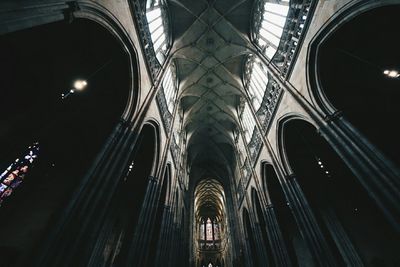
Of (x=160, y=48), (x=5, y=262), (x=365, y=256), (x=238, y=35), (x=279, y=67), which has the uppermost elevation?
(x=238, y=35)

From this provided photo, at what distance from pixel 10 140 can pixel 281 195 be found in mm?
14166

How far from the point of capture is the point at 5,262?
19.2ft

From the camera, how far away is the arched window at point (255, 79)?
12289mm

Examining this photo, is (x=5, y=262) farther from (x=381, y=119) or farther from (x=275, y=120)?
(x=381, y=119)

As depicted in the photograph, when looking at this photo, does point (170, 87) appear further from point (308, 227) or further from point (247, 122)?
point (308, 227)

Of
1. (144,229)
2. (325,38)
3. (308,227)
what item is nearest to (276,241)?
(308,227)

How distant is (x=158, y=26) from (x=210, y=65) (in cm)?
544

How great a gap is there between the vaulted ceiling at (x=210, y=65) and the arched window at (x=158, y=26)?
78cm

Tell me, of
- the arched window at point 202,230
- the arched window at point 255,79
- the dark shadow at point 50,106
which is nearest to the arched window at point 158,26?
the dark shadow at point 50,106

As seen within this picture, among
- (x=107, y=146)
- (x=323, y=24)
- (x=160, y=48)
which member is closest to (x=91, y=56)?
(x=107, y=146)

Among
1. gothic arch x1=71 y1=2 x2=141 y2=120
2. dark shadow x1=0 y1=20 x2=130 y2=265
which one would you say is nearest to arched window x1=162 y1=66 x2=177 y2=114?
gothic arch x1=71 y1=2 x2=141 y2=120

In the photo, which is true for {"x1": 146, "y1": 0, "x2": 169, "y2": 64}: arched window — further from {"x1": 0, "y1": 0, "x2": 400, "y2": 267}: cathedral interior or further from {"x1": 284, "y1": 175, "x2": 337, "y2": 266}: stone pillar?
{"x1": 284, "y1": 175, "x2": 337, "y2": 266}: stone pillar

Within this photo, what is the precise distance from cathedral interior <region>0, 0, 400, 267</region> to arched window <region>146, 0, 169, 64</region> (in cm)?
17

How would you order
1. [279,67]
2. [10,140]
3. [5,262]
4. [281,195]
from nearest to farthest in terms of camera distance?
[10,140]
[5,262]
[279,67]
[281,195]
